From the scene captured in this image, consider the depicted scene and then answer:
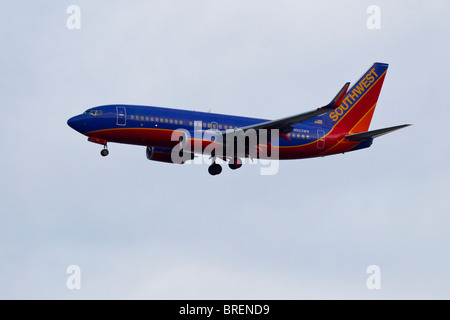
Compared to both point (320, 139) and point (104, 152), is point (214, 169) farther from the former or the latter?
point (104, 152)

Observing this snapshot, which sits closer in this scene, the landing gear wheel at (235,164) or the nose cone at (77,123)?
the nose cone at (77,123)

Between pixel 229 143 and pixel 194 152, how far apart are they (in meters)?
2.88

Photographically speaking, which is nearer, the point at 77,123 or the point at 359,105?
the point at 77,123

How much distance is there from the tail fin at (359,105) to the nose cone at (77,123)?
21.2 metres

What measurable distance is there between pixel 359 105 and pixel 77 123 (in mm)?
25488

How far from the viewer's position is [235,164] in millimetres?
69812

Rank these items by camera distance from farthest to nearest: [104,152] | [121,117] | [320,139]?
[320,139], [104,152], [121,117]

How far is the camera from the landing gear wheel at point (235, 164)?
6936 cm

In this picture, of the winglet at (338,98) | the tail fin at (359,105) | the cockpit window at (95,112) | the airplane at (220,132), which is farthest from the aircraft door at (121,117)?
the tail fin at (359,105)

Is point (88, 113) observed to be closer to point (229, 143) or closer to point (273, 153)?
point (229, 143)

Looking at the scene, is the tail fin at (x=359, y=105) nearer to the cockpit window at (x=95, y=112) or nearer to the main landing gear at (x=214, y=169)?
the main landing gear at (x=214, y=169)

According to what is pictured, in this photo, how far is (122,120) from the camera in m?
63.3

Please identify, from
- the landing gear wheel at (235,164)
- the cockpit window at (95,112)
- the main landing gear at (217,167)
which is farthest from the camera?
the main landing gear at (217,167)

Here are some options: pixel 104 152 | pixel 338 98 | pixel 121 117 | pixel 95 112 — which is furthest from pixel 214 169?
pixel 338 98
